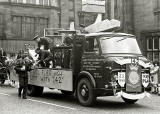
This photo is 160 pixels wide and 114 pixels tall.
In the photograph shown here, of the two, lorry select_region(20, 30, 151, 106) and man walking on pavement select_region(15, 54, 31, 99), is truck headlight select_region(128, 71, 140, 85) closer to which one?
lorry select_region(20, 30, 151, 106)

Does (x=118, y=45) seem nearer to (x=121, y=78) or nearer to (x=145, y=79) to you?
(x=121, y=78)

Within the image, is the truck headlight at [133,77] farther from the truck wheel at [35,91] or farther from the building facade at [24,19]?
the building facade at [24,19]

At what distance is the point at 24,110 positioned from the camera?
11320mm

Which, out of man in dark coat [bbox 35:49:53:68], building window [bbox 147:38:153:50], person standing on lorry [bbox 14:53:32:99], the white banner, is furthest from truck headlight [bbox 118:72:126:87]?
building window [bbox 147:38:153:50]

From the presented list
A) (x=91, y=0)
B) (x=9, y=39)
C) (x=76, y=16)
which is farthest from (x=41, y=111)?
(x=76, y=16)

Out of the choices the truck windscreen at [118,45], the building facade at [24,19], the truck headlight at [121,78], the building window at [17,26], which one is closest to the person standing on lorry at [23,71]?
the truck windscreen at [118,45]

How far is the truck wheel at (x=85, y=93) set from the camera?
1205cm

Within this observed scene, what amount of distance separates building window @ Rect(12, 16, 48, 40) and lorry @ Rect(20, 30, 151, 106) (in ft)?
65.5

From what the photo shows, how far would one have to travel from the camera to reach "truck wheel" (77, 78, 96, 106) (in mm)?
12055

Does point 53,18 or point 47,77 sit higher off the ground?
point 53,18

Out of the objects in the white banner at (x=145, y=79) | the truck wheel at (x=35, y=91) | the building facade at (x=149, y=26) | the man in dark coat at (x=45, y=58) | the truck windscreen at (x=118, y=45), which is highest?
the building facade at (x=149, y=26)

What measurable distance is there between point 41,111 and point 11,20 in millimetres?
22757

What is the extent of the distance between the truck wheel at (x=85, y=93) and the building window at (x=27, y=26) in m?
21.3

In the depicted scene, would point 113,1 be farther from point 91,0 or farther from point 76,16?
point 91,0
